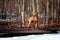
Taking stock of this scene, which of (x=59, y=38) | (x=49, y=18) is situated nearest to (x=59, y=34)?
(x=59, y=38)

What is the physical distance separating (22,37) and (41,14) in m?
0.44

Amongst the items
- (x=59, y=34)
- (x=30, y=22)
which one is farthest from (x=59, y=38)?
(x=30, y=22)

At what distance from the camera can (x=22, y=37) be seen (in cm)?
238

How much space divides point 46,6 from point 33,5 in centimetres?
20

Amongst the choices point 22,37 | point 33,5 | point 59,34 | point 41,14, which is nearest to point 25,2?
point 33,5

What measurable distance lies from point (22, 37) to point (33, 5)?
1.64 ft

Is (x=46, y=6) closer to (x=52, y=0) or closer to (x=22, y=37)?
(x=52, y=0)

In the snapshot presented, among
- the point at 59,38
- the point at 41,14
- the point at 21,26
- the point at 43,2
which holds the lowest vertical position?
the point at 59,38

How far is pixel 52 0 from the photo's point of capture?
2.50 m

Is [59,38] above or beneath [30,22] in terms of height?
beneath

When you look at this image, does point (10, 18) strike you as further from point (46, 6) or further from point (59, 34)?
point (59, 34)

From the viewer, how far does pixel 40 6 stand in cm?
245

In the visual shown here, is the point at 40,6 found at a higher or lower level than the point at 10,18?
higher

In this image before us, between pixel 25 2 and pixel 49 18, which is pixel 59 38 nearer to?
pixel 49 18
